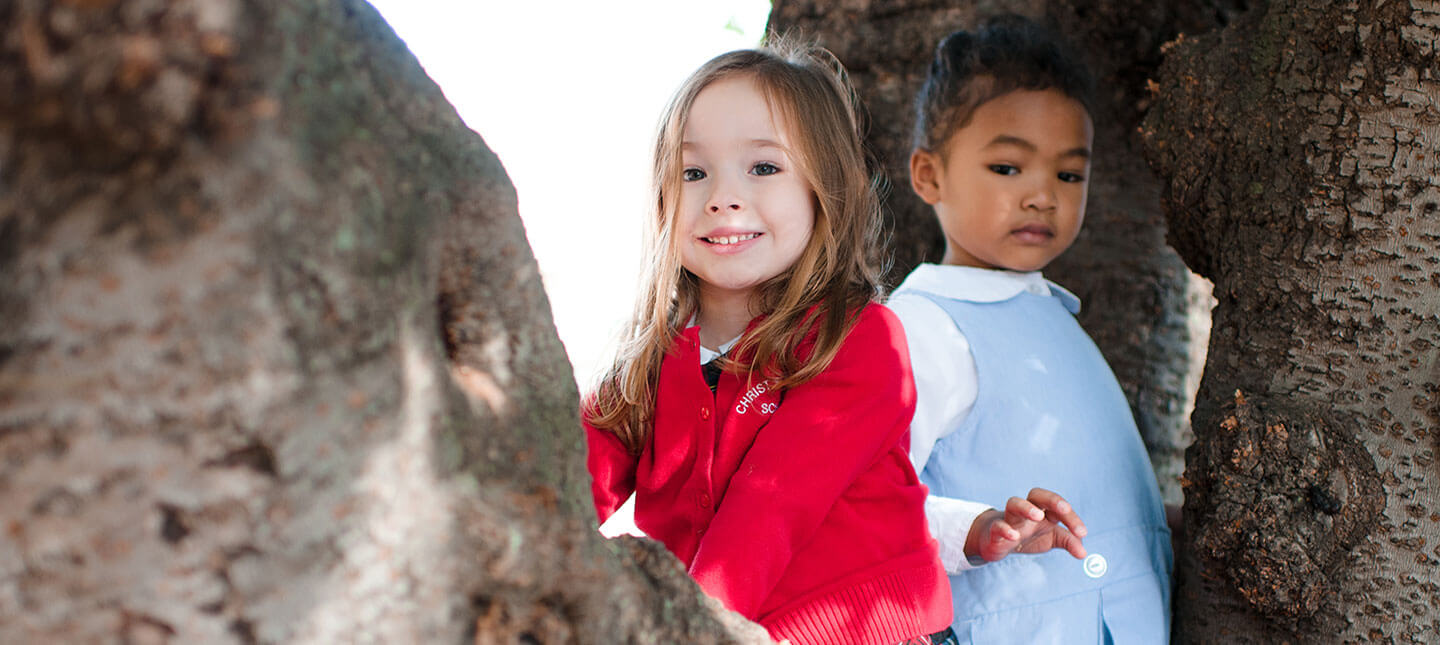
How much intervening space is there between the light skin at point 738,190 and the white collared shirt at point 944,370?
17.2 inches

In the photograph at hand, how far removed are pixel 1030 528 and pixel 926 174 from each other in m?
1.25

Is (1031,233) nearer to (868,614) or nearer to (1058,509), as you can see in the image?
(1058,509)

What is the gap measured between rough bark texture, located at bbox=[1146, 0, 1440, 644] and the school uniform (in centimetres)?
16

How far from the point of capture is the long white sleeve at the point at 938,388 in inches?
83.0

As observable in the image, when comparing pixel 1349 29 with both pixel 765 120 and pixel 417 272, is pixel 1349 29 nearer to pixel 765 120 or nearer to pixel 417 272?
pixel 765 120

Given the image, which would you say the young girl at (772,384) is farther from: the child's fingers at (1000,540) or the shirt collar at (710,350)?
the child's fingers at (1000,540)

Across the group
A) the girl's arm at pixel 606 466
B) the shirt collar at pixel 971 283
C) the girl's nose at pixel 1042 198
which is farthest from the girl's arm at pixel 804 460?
the girl's nose at pixel 1042 198

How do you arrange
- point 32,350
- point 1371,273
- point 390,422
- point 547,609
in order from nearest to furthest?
point 32,350 → point 390,422 → point 547,609 → point 1371,273

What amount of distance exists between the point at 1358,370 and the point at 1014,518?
0.82m

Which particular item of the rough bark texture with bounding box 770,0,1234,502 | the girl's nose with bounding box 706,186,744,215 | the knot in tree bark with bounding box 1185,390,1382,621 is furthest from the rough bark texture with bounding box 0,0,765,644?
the rough bark texture with bounding box 770,0,1234,502

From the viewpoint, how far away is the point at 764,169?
2104 millimetres

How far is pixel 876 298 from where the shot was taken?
2182mm

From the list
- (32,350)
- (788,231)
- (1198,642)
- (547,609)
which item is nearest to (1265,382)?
(1198,642)

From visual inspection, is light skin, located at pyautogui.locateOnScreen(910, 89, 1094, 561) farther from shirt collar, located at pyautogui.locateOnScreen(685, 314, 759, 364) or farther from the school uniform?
shirt collar, located at pyautogui.locateOnScreen(685, 314, 759, 364)
